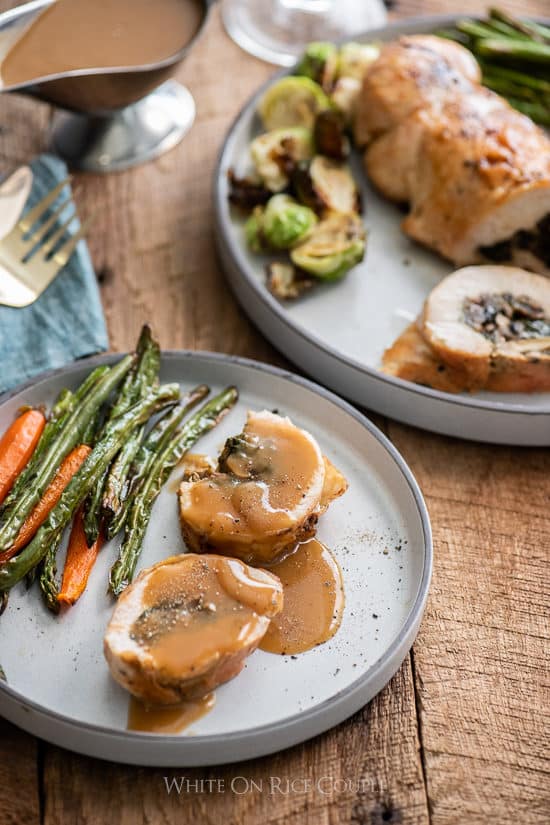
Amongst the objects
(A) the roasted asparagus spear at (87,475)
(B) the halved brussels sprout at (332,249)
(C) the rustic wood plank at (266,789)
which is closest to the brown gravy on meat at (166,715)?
(C) the rustic wood plank at (266,789)

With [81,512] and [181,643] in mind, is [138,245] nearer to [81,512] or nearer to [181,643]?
[81,512]

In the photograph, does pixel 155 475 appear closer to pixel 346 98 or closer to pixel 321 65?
pixel 346 98

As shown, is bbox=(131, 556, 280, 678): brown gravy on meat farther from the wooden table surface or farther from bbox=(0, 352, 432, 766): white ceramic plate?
the wooden table surface

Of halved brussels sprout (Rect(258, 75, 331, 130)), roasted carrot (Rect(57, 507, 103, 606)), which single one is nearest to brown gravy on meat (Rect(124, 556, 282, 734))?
roasted carrot (Rect(57, 507, 103, 606))

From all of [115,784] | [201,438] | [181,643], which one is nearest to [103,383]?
[201,438]

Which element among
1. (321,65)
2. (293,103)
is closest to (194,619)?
(293,103)

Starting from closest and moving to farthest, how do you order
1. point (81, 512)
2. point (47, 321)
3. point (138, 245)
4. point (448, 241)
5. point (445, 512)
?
point (81, 512) → point (445, 512) → point (47, 321) → point (448, 241) → point (138, 245)
